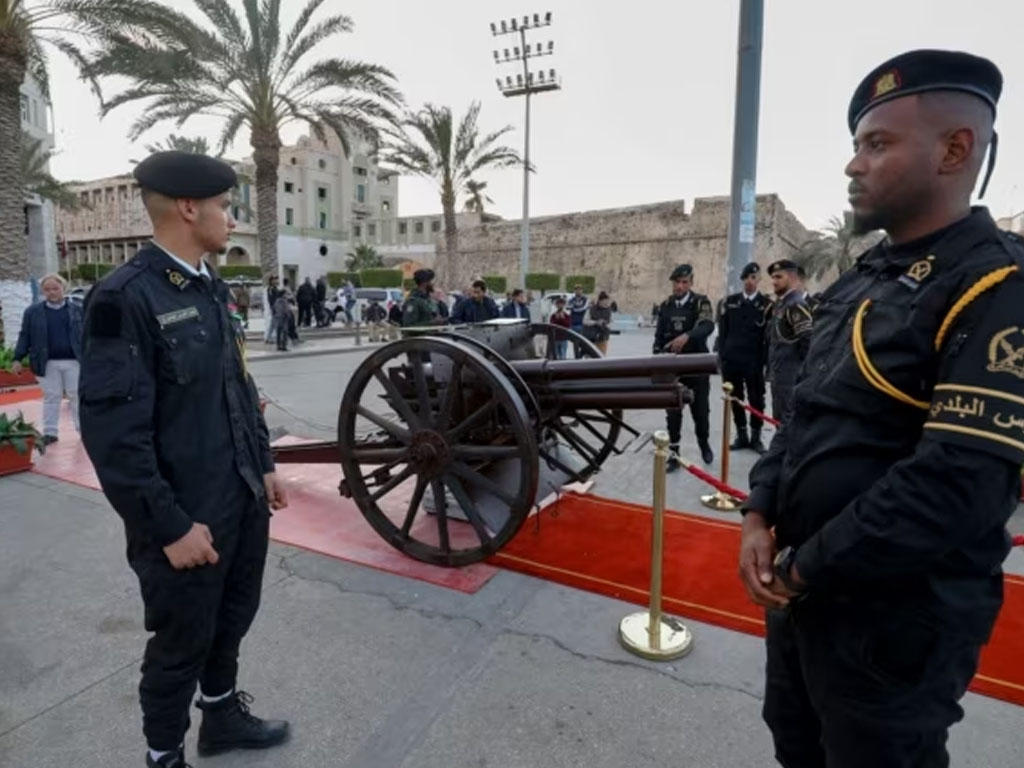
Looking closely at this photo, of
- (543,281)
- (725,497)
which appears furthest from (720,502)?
(543,281)

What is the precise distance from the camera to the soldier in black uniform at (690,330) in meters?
5.57

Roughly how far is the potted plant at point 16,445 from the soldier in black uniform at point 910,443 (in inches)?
233

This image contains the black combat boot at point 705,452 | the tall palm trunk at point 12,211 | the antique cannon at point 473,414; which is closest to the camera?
the antique cannon at point 473,414

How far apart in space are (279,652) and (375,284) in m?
37.5

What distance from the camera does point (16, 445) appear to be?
16.6 ft

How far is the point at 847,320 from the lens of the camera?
131 cm

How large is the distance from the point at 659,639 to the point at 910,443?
1844 millimetres

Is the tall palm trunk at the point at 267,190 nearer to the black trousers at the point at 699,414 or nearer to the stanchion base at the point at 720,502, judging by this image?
the black trousers at the point at 699,414

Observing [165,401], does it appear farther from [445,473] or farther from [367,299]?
[367,299]

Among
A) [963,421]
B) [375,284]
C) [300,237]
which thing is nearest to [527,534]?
[963,421]

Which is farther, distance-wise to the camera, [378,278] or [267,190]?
[378,278]

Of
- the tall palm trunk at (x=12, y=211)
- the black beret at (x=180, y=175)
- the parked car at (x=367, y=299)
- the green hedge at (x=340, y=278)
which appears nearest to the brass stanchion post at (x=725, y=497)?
the black beret at (x=180, y=175)

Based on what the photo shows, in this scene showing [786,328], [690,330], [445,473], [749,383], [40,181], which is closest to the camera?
[445,473]

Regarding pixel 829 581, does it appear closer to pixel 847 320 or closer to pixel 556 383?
pixel 847 320
